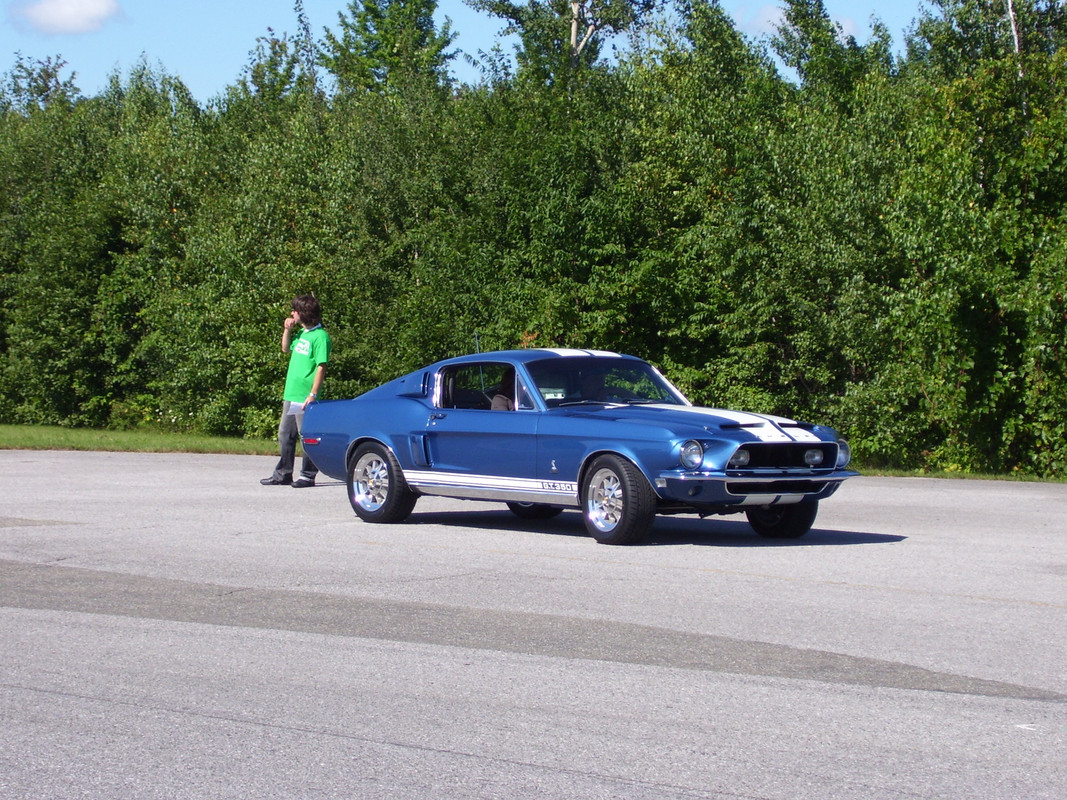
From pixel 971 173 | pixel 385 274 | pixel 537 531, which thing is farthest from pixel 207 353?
pixel 537 531

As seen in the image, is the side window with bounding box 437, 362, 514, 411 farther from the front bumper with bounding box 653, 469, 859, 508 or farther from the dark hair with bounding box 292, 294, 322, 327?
the dark hair with bounding box 292, 294, 322, 327

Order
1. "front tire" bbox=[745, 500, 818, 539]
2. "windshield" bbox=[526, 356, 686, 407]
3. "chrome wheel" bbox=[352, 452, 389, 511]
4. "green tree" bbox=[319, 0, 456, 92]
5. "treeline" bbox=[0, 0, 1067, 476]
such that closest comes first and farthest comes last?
1. "front tire" bbox=[745, 500, 818, 539]
2. "windshield" bbox=[526, 356, 686, 407]
3. "chrome wheel" bbox=[352, 452, 389, 511]
4. "treeline" bbox=[0, 0, 1067, 476]
5. "green tree" bbox=[319, 0, 456, 92]

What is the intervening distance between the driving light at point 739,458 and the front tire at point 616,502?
669 millimetres

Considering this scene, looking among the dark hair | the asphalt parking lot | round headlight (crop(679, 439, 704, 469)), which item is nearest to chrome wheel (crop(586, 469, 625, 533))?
the asphalt parking lot

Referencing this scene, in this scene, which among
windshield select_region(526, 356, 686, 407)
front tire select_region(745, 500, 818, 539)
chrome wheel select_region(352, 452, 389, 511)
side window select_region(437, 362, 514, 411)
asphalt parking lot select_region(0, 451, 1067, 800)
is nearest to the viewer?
asphalt parking lot select_region(0, 451, 1067, 800)

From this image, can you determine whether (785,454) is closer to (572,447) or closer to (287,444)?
(572,447)

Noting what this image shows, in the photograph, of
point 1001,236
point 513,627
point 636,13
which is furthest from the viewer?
point 636,13

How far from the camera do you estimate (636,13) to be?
44.2 m

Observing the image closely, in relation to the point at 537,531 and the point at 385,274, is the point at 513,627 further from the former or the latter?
the point at 385,274

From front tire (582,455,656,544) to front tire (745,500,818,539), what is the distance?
1.29 metres

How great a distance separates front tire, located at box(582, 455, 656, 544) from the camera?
10.7 metres

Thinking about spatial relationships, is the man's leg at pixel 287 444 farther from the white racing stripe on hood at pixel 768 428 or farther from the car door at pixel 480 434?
the white racing stripe on hood at pixel 768 428

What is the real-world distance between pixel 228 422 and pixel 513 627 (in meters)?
22.8

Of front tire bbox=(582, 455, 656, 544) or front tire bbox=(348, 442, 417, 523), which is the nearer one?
front tire bbox=(582, 455, 656, 544)
